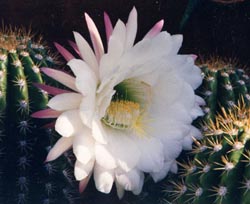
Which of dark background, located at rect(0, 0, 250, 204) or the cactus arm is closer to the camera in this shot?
the cactus arm

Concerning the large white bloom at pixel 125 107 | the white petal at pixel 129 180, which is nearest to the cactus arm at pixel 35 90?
the large white bloom at pixel 125 107

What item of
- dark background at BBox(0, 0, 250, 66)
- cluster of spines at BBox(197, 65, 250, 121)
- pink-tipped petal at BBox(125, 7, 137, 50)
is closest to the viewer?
pink-tipped petal at BBox(125, 7, 137, 50)

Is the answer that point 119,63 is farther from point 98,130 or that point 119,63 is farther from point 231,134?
point 231,134

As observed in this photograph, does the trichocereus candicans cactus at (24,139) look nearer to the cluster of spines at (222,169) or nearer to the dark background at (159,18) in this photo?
the cluster of spines at (222,169)

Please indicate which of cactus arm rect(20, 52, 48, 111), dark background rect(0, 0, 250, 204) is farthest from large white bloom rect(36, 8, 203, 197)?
dark background rect(0, 0, 250, 204)

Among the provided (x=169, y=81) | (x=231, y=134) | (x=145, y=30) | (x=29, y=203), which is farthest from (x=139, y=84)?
(x=145, y=30)

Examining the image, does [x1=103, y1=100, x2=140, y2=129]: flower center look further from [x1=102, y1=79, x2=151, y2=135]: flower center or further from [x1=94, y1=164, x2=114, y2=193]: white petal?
[x1=94, y1=164, x2=114, y2=193]: white petal

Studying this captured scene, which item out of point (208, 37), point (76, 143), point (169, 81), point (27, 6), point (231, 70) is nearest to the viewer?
point (76, 143)
